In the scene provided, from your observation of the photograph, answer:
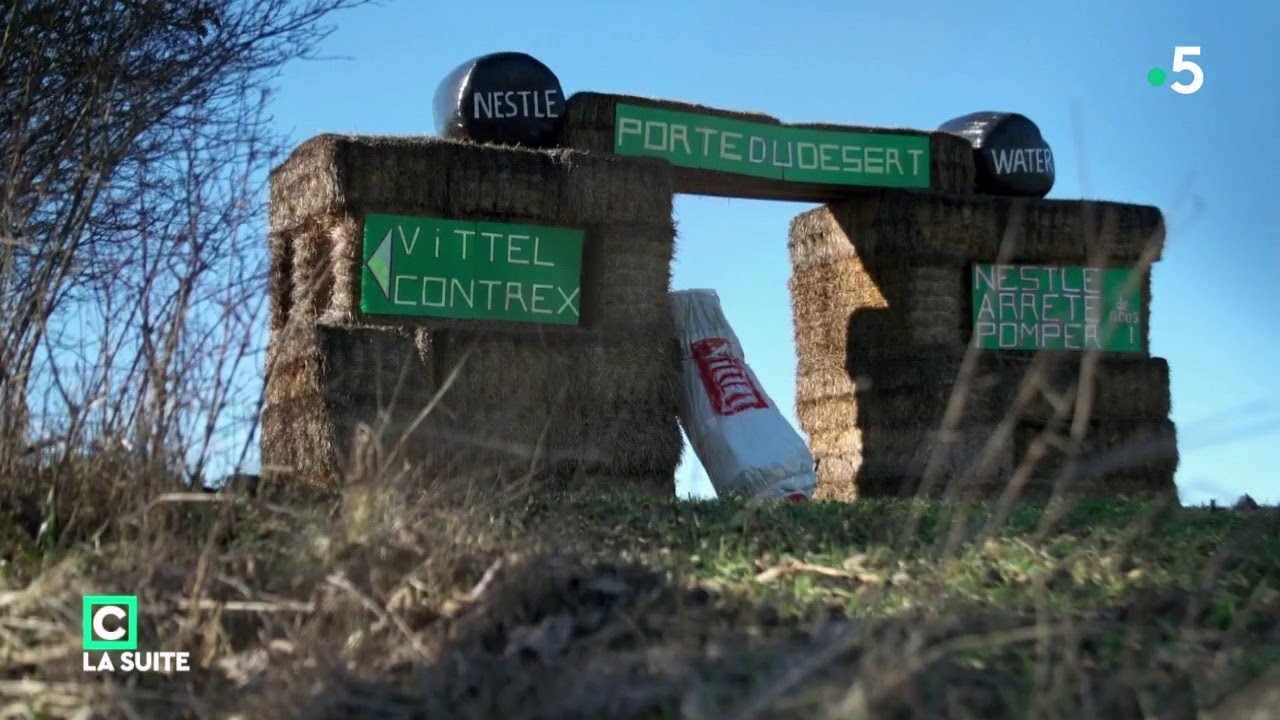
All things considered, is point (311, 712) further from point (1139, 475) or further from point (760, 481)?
point (1139, 475)

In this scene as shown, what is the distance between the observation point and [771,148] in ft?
30.9

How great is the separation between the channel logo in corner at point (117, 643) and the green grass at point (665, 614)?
0.04 meters

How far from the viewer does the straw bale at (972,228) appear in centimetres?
971

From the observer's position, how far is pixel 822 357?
10.4 metres

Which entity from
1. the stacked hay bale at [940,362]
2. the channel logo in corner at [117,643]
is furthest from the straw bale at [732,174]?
the channel logo in corner at [117,643]

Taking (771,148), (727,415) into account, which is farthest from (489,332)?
(771,148)

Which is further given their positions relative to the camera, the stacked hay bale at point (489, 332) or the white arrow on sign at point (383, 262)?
the white arrow on sign at point (383, 262)

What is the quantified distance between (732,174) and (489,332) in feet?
6.67

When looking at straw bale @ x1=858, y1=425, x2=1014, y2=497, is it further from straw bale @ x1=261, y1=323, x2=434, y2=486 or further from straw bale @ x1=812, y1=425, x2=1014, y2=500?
straw bale @ x1=261, y1=323, x2=434, y2=486

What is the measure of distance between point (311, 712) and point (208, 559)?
0.77 metres

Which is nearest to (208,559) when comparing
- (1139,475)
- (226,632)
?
(226,632)

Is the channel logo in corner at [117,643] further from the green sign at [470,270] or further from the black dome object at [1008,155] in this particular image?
the black dome object at [1008,155]

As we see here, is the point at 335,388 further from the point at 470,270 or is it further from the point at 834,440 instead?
the point at 834,440

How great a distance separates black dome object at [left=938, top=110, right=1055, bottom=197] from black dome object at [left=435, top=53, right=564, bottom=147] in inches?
114
